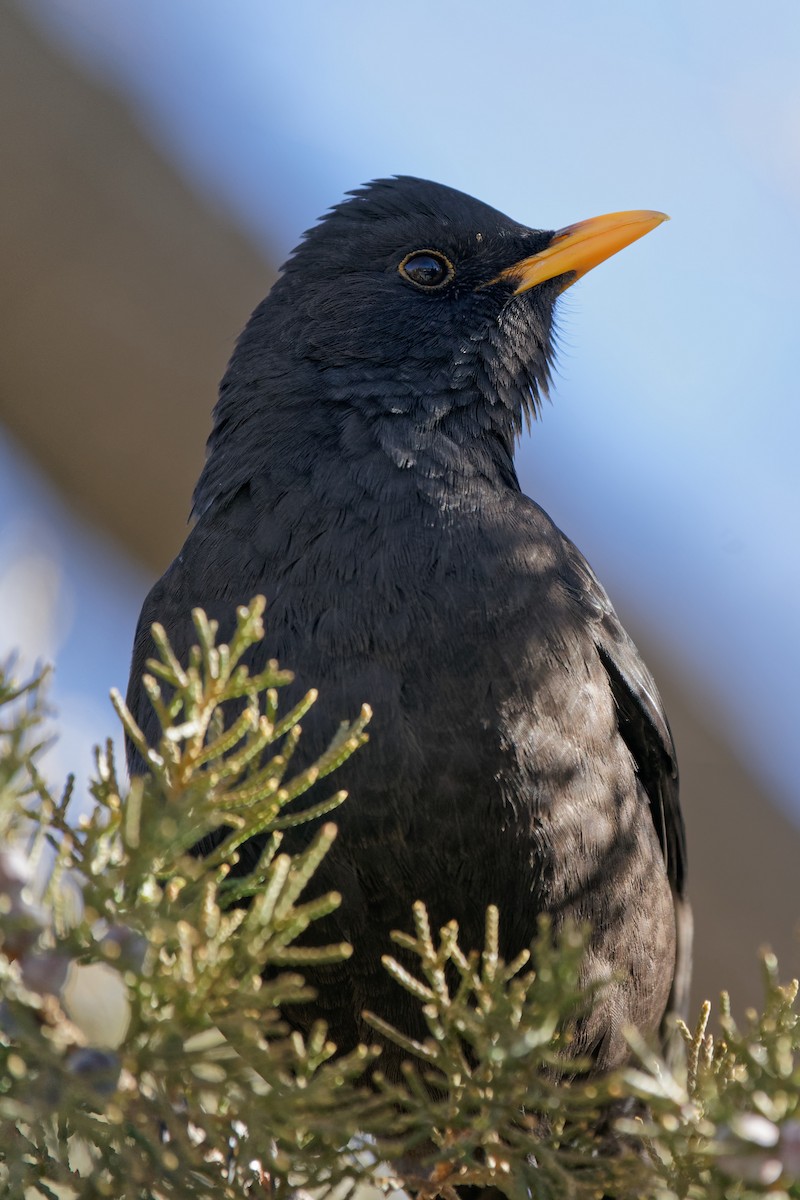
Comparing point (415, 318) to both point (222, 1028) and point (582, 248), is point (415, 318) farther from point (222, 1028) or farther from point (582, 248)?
point (222, 1028)

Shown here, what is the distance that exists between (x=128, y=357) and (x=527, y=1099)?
4392 mm

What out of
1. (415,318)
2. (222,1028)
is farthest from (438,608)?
(222,1028)

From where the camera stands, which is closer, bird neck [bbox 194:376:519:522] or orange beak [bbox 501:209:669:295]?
bird neck [bbox 194:376:519:522]

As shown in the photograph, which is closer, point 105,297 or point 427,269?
point 427,269

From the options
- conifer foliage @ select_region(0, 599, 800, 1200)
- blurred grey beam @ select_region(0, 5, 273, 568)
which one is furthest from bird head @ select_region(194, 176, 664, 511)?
conifer foliage @ select_region(0, 599, 800, 1200)

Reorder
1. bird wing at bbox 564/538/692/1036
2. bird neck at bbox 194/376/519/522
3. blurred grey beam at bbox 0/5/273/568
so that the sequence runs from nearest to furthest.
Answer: bird neck at bbox 194/376/519/522 → bird wing at bbox 564/538/692/1036 → blurred grey beam at bbox 0/5/273/568

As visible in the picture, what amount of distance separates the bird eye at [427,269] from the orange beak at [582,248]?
158 mm

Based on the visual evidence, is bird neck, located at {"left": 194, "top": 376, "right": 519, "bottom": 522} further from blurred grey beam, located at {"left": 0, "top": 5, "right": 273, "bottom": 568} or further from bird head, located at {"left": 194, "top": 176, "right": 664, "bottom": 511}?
blurred grey beam, located at {"left": 0, "top": 5, "right": 273, "bottom": 568}

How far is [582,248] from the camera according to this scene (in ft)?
13.6

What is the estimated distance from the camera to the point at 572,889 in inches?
123

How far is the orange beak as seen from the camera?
405 centimetres

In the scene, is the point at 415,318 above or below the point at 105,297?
above

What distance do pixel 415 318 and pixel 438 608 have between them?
3.96 ft

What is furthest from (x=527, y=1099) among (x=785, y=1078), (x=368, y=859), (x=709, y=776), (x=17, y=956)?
(x=709, y=776)
